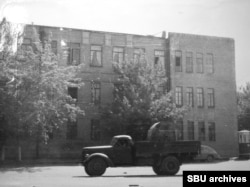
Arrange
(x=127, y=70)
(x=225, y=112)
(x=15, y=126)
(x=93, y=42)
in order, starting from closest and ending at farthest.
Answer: (x=15, y=126), (x=127, y=70), (x=93, y=42), (x=225, y=112)

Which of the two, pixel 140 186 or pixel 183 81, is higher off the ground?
pixel 183 81

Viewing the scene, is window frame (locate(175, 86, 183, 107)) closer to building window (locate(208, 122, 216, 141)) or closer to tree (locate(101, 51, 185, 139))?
tree (locate(101, 51, 185, 139))

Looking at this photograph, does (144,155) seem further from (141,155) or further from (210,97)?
(210,97)

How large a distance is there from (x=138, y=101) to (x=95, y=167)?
14.5 m

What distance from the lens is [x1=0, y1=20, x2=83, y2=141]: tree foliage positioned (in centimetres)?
2569

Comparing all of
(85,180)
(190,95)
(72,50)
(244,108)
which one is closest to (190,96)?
(190,95)

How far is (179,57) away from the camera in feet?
121

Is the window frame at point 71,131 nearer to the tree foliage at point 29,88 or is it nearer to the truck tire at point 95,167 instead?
the tree foliage at point 29,88

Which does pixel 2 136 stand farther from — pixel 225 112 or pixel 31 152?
pixel 225 112

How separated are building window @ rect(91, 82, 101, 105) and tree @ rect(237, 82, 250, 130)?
12990 mm

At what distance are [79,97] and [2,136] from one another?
8607 millimetres

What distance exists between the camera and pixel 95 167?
16562 mm

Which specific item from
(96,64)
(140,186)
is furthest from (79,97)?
(140,186)

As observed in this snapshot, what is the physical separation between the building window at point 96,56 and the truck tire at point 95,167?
61.8 feet
